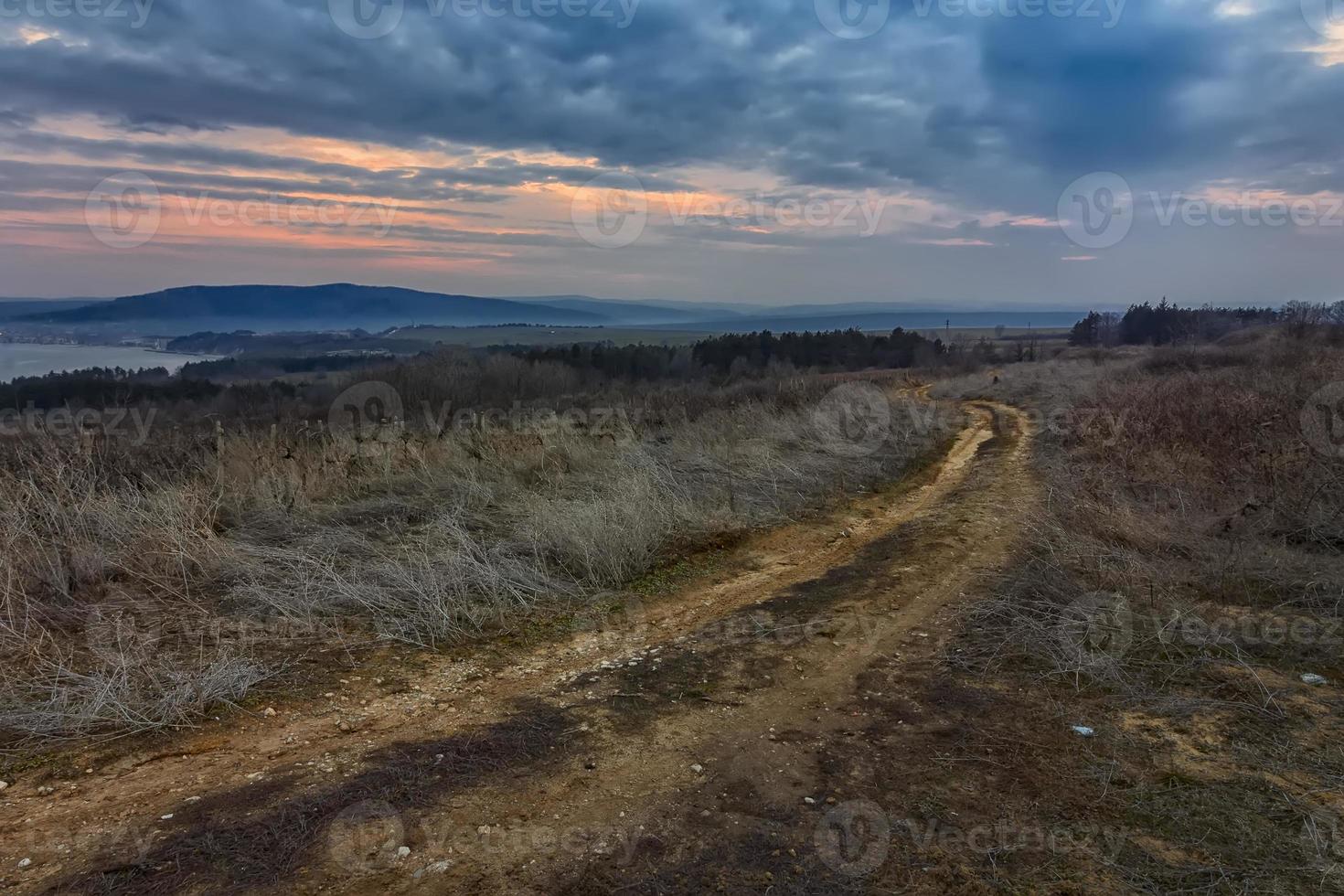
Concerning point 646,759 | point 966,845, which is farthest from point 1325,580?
point 646,759

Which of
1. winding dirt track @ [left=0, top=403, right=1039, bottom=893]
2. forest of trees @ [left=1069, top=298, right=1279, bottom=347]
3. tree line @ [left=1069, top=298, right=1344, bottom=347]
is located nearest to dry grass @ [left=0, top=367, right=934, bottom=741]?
winding dirt track @ [left=0, top=403, right=1039, bottom=893]

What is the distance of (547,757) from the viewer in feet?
12.2

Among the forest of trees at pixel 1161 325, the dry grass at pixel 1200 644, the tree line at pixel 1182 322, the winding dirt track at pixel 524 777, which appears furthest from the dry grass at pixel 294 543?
the forest of trees at pixel 1161 325

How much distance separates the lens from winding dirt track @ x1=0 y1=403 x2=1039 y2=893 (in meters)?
2.87

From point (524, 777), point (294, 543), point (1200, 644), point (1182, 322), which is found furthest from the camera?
point (1182, 322)

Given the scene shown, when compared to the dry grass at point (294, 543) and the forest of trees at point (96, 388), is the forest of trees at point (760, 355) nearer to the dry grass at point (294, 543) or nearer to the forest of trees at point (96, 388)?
the forest of trees at point (96, 388)

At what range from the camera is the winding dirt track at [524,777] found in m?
2.87

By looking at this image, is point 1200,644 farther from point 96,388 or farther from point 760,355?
point 760,355

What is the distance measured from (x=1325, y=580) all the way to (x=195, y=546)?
939 centimetres

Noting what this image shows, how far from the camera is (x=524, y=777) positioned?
139 inches

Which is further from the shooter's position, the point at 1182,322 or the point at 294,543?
the point at 1182,322

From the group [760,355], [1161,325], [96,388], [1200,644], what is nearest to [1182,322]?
[1161,325]

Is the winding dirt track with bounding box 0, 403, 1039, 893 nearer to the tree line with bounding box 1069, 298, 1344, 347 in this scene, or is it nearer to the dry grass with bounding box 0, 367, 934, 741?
the dry grass with bounding box 0, 367, 934, 741

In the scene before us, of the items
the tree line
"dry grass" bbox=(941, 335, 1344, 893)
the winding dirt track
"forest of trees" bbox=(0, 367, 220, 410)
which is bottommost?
"forest of trees" bbox=(0, 367, 220, 410)
